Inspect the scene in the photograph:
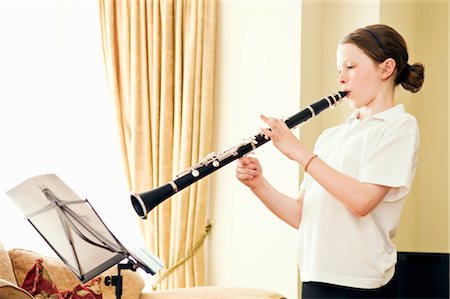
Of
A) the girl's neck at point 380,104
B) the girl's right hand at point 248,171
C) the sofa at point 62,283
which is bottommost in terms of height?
the sofa at point 62,283

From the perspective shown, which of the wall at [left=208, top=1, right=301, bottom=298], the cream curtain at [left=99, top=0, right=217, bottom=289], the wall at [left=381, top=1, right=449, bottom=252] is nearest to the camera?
the wall at [left=208, top=1, right=301, bottom=298]

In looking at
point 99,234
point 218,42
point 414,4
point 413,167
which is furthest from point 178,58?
point 413,167

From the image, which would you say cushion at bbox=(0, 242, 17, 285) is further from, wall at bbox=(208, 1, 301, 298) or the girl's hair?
the girl's hair

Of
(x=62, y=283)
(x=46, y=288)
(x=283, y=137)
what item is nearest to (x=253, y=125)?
(x=62, y=283)

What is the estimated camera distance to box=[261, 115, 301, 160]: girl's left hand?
197 cm

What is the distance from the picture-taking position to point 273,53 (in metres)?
3.59

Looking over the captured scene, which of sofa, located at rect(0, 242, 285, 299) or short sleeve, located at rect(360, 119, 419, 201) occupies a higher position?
short sleeve, located at rect(360, 119, 419, 201)

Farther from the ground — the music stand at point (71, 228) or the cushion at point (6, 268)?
the music stand at point (71, 228)

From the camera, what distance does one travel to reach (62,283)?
107 inches

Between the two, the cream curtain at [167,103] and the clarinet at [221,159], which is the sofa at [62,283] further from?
the clarinet at [221,159]

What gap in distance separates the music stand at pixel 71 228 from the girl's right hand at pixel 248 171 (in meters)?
0.38

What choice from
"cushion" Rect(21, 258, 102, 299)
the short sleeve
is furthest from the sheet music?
the short sleeve

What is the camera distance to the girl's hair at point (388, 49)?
6.44ft

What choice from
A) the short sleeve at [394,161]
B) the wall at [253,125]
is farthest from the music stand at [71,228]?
the wall at [253,125]
